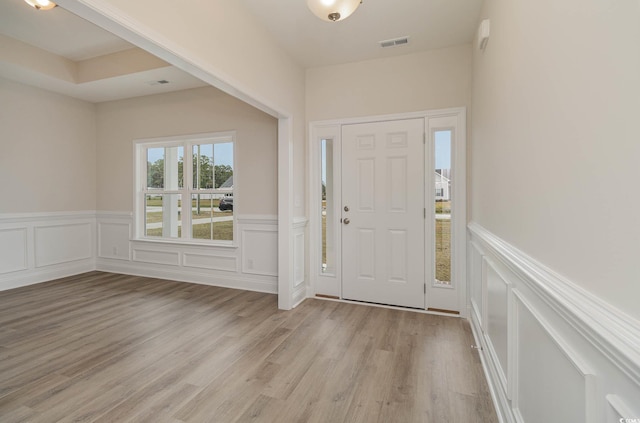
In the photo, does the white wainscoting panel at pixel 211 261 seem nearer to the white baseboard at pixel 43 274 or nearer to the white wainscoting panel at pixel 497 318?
the white baseboard at pixel 43 274

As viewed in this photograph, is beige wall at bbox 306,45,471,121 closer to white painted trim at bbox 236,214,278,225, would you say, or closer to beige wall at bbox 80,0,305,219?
beige wall at bbox 80,0,305,219

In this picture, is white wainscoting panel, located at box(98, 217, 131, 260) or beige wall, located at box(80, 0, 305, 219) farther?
white wainscoting panel, located at box(98, 217, 131, 260)

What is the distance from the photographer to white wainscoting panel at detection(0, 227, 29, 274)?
390 centimetres

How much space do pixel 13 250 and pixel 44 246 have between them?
343 millimetres

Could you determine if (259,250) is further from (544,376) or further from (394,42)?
(544,376)

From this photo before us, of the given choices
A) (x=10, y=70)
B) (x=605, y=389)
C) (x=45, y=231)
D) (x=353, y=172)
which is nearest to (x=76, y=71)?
(x=10, y=70)

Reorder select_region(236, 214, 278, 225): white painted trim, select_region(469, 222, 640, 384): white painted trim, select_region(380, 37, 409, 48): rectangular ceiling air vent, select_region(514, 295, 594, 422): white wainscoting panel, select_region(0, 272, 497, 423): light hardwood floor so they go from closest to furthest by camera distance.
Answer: select_region(469, 222, 640, 384): white painted trim < select_region(514, 295, 594, 422): white wainscoting panel < select_region(0, 272, 497, 423): light hardwood floor < select_region(380, 37, 409, 48): rectangular ceiling air vent < select_region(236, 214, 278, 225): white painted trim

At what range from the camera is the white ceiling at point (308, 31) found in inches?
98.2

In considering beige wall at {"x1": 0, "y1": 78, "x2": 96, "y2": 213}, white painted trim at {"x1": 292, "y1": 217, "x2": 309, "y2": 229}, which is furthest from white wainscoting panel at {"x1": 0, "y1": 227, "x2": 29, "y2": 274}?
white painted trim at {"x1": 292, "y1": 217, "x2": 309, "y2": 229}

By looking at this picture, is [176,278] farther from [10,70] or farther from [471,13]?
Result: [471,13]

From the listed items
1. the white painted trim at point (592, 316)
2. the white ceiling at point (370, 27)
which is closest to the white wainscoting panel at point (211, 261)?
the white ceiling at point (370, 27)

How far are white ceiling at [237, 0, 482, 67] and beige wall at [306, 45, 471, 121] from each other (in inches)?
4.3

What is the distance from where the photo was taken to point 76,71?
3.93 m

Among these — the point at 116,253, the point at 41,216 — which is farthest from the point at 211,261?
the point at 41,216
